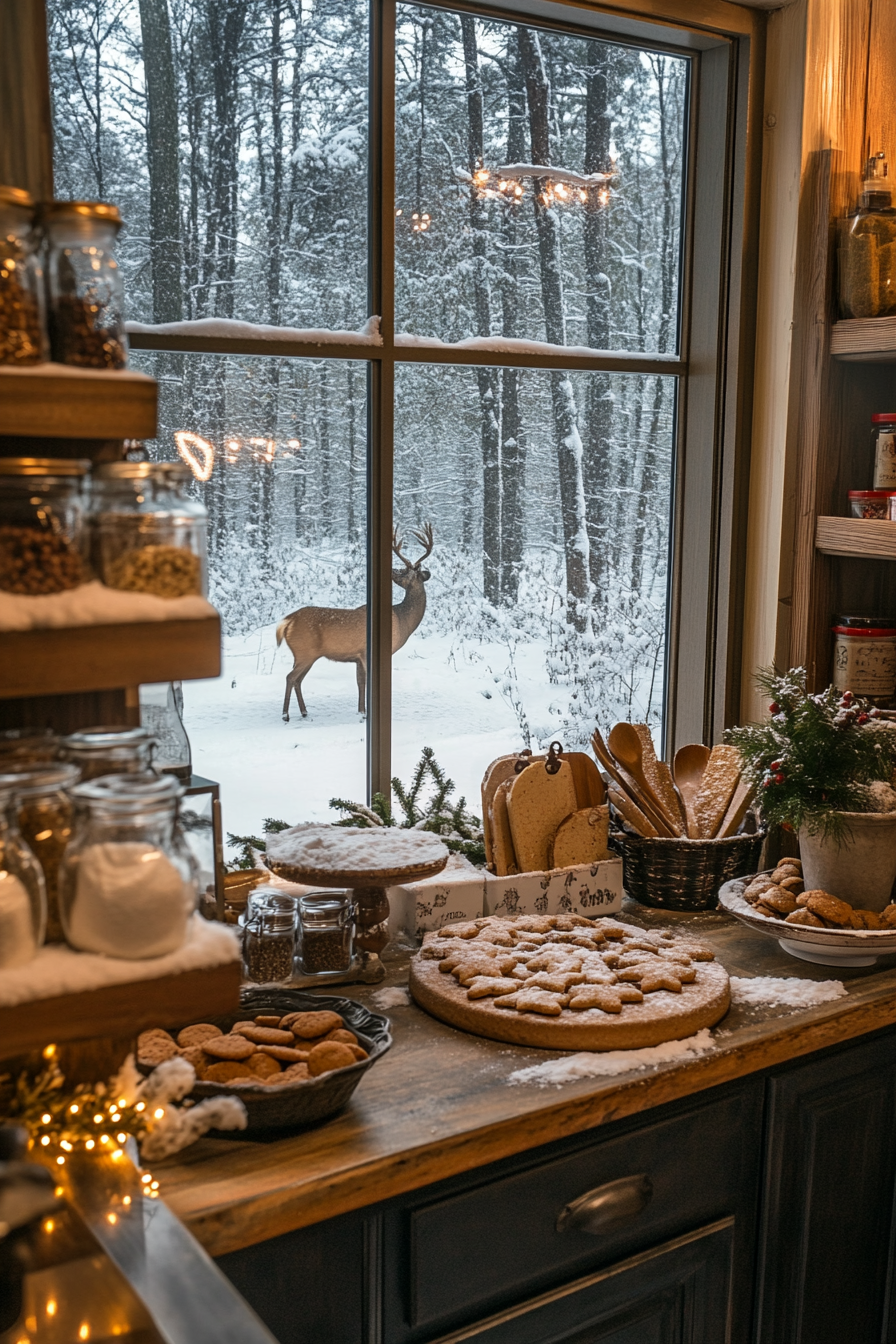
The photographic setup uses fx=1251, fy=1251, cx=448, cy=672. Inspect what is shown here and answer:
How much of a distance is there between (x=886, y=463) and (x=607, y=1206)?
1.31 metres

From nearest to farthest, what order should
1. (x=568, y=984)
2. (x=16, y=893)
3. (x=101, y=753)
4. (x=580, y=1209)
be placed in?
(x=16, y=893) → (x=101, y=753) → (x=580, y=1209) → (x=568, y=984)

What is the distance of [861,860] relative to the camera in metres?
1.88

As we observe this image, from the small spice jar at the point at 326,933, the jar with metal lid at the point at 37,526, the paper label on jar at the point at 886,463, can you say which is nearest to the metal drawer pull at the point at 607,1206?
the small spice jar at the point at 326,933

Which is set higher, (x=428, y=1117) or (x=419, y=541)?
(x=419, y=541)

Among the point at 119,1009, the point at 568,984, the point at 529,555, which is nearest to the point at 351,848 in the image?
the point at 568,984

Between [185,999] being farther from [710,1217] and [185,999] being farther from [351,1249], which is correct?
[710,1217]

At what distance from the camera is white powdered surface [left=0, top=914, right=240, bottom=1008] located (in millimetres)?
976

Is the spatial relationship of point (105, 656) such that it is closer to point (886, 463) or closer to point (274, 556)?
point (274, 556)

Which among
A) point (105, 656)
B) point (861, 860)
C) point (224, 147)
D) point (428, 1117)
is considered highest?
point (224, 147)

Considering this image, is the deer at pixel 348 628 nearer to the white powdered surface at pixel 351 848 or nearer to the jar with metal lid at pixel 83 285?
the white powdered surface at pixel 351 848

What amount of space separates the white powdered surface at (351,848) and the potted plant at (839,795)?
549mm

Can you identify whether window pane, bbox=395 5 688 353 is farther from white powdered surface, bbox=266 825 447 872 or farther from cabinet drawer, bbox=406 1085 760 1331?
A: cabinet drawer, bbox=406 1085 760 1331

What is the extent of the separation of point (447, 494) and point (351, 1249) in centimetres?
122

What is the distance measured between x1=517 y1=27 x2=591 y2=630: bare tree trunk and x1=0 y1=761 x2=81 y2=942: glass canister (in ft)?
4.40
